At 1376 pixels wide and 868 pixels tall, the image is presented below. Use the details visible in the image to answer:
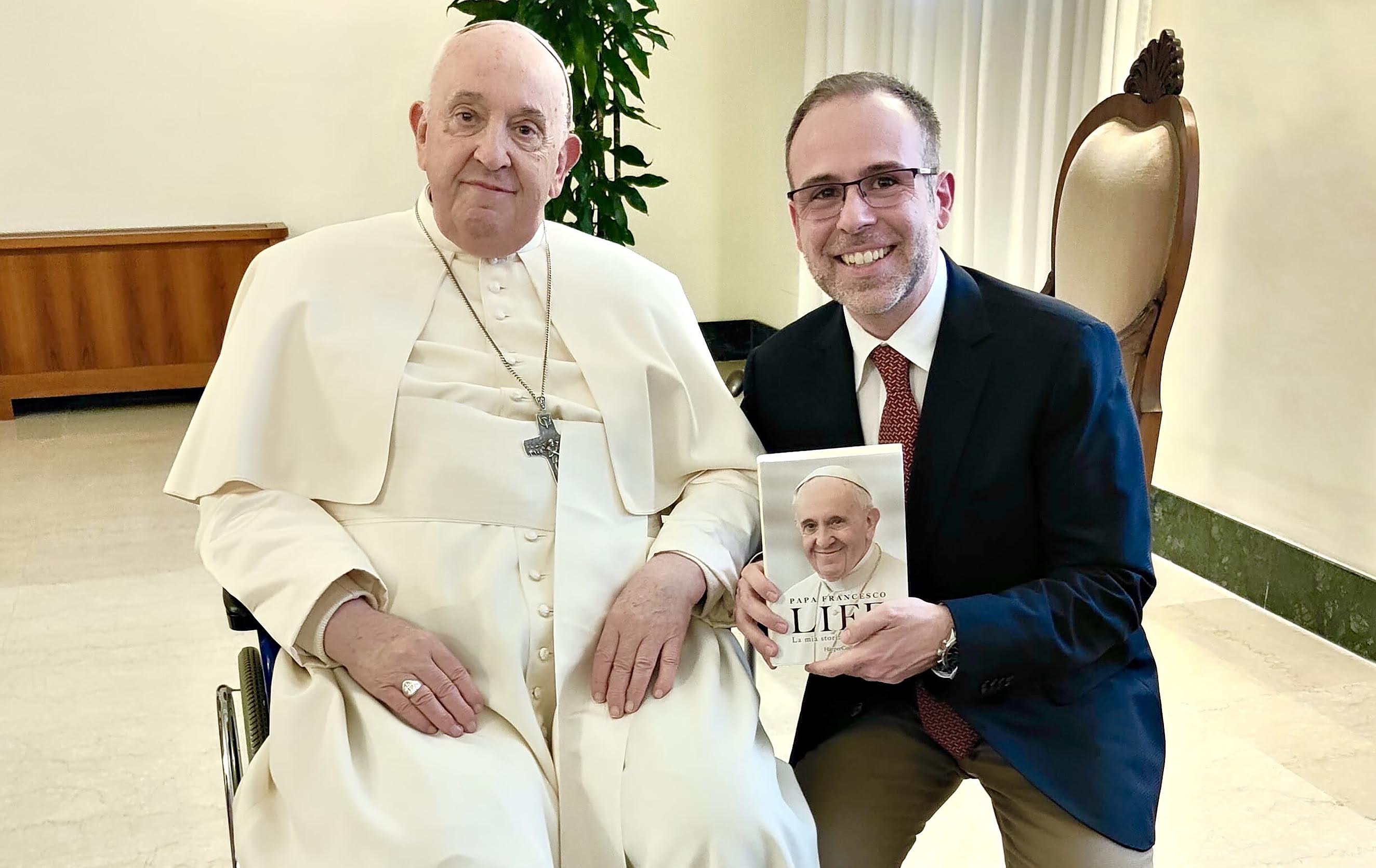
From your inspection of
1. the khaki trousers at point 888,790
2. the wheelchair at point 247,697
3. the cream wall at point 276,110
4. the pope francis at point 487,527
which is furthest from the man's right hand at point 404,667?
the cream wall at point 276,110

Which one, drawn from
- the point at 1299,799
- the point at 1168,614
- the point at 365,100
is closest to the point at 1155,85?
the point at 1168,614

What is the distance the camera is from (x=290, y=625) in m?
1.86

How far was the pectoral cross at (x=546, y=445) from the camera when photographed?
2.10 metres

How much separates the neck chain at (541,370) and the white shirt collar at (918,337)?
0.51m

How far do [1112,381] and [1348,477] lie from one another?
2.40 meters

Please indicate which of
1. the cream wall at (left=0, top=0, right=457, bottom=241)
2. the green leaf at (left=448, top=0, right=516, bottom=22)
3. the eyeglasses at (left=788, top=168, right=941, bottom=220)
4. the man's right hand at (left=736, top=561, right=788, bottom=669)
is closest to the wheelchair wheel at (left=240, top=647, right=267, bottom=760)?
the man's right hand at (left=736, top=561, right=788, bottom=669)

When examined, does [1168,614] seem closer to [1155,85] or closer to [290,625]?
[1155,85]

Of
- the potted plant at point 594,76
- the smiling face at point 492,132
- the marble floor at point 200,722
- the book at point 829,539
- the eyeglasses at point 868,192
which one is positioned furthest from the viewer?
the potted plant at point 594,76

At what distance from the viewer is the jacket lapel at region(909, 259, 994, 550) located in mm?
1901

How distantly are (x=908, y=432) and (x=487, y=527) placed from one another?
2.24 feet

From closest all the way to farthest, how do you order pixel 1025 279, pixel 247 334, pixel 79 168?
pixel 247 334 → pixel 1025 279 → pixel 79 168

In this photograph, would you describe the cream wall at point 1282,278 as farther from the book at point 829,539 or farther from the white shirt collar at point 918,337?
the book at point 829,539

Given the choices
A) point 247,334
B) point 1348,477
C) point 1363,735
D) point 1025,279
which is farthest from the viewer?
point 1025,279

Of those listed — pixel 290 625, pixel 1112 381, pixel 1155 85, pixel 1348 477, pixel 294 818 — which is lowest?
pixel 1348 477
